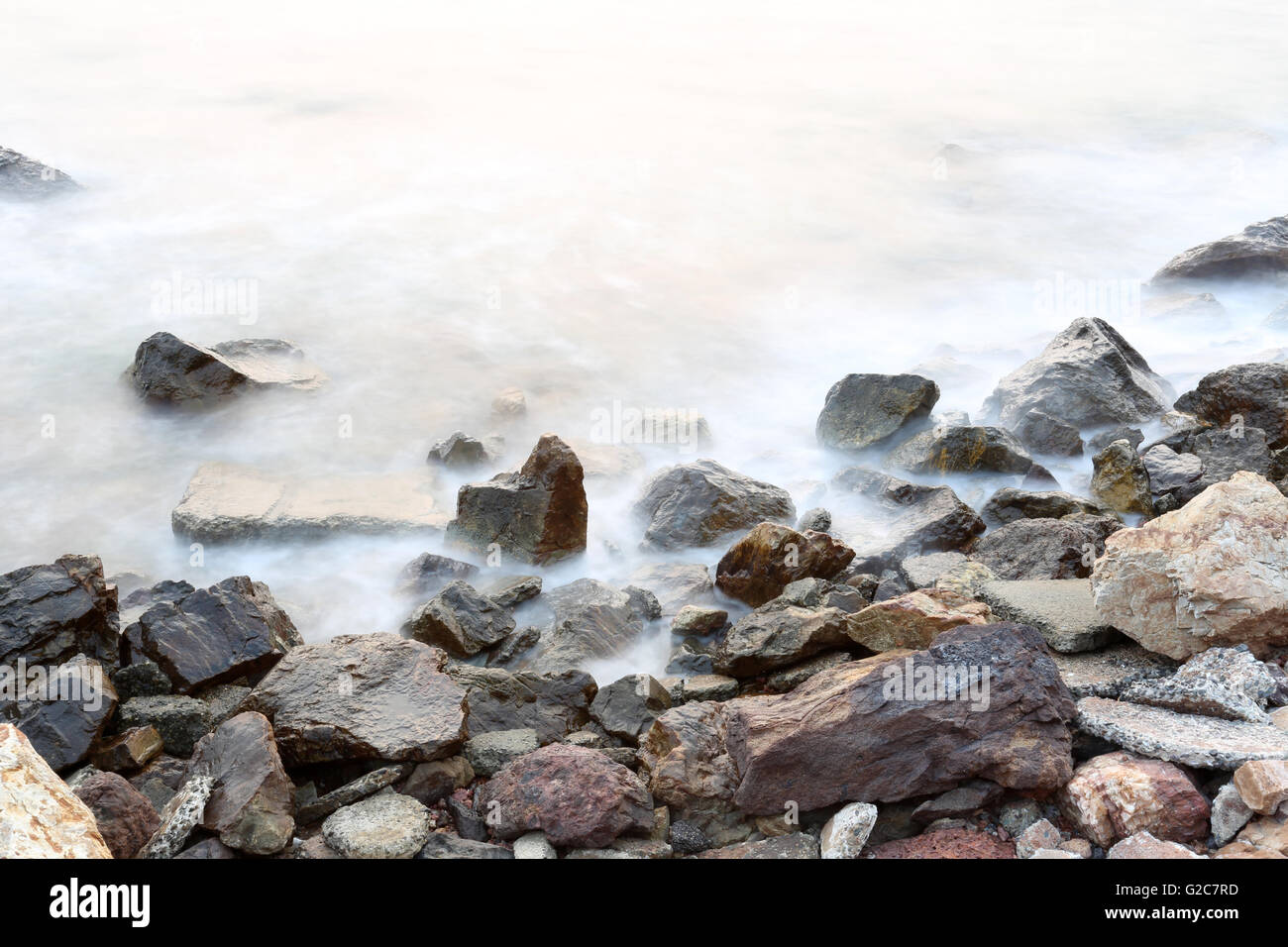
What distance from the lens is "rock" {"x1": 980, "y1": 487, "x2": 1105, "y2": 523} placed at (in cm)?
843

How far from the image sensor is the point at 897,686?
4961mm

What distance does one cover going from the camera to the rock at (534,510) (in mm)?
8477

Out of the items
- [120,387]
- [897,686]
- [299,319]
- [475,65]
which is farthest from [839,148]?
[897,686]

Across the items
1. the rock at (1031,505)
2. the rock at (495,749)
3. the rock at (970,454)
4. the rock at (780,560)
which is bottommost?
the rock at (495,749)

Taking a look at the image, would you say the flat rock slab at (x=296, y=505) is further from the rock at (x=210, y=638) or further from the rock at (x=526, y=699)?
the rock at (x=526, y=699)

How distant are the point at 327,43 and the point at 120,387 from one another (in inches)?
662

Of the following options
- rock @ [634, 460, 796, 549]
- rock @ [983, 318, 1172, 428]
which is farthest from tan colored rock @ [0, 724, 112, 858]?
rock @ [983, 318, 1172, 428]

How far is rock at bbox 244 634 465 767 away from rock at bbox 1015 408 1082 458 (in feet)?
20.6

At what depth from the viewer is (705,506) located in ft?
29.1

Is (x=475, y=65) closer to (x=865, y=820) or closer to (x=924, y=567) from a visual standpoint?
(x=924, y=567)

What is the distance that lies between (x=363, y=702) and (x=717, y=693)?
6.43 feet

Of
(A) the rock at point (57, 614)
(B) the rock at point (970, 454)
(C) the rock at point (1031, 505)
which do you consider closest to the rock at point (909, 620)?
(C) the rock at point (1031, 505)

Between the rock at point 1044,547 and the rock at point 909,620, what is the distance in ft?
4.81

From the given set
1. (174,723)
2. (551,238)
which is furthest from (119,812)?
(551,238)
